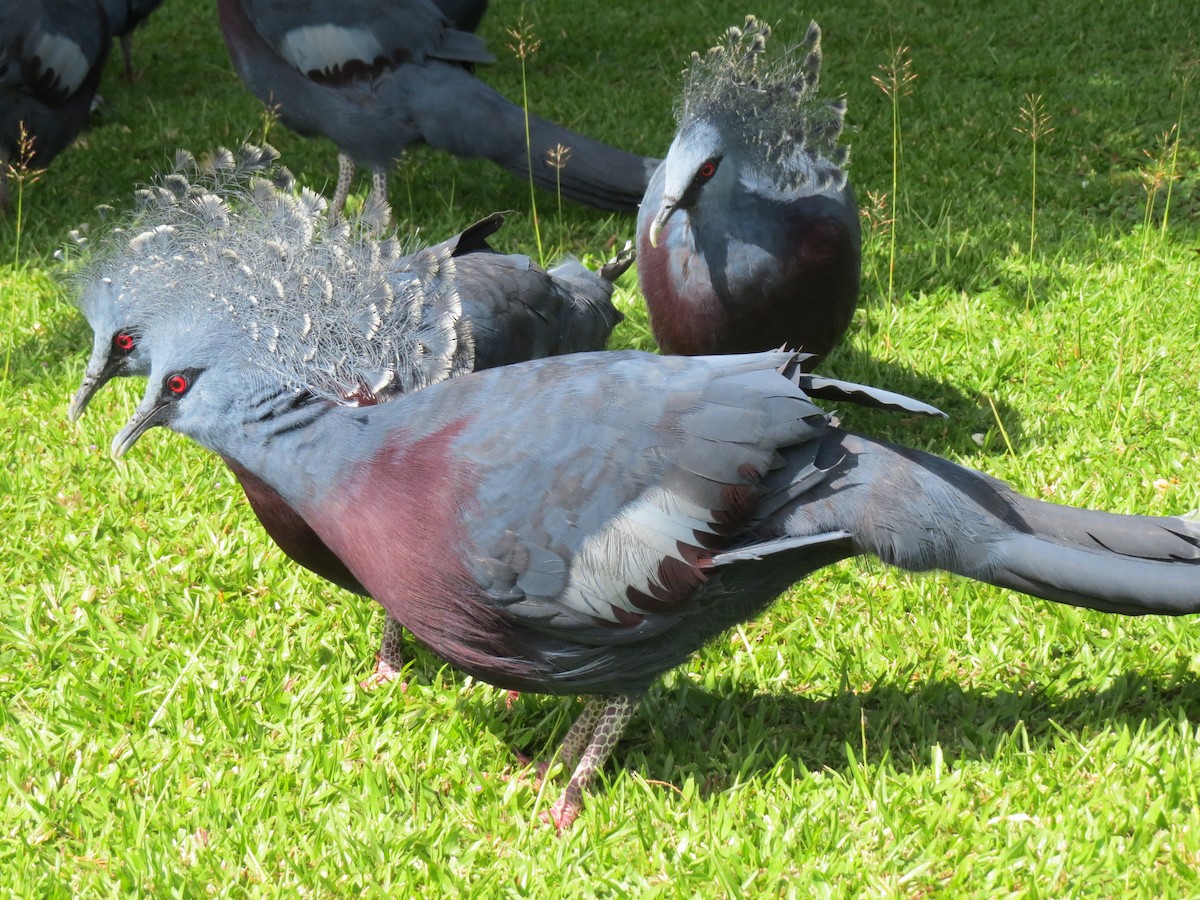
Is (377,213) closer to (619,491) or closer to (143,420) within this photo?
(143,420)

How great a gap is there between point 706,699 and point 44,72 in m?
5.07

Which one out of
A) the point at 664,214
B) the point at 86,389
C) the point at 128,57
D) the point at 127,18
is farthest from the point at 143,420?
the point at 128,57

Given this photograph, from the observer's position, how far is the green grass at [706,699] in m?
2.69

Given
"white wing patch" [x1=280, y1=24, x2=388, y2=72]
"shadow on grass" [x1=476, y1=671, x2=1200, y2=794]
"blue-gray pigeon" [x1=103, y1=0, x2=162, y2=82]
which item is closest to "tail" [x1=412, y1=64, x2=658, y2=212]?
"white wing patch" [x1=280, y1=24, x2=388, y2=72]

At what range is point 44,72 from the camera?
6312mm

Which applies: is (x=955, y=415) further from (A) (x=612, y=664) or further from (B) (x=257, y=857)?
(B) (x=257, y=857)

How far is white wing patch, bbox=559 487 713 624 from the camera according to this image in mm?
2514

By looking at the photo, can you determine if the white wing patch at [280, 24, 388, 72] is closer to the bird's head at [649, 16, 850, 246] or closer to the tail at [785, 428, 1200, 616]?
the bird's head at [649, 16, 850, 246]

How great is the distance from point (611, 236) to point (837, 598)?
3.12 meters

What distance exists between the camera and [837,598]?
142 inches

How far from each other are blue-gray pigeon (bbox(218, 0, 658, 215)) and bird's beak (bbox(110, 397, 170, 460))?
3.60m

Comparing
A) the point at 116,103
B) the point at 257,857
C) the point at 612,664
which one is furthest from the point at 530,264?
the point at 116,103

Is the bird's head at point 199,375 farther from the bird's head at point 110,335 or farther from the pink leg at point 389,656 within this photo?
the pink leg at point 389,656

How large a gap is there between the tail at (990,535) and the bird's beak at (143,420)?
4.55 feet
